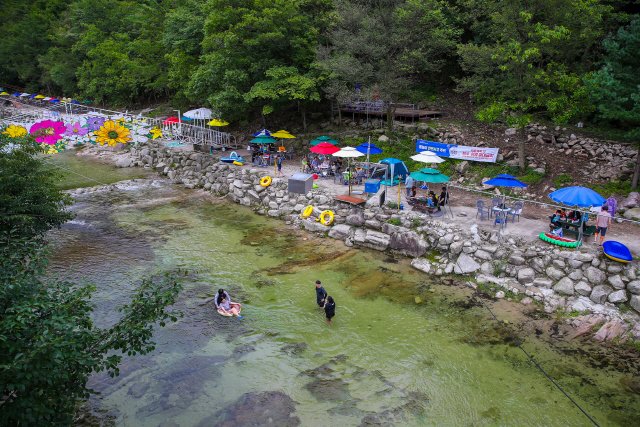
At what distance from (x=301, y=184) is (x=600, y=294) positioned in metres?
12.5

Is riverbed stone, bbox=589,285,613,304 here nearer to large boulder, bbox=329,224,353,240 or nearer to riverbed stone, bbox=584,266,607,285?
riverbed stone, bbox=584,266,607,285

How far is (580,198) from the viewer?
37.7ft

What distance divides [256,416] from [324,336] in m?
2.91

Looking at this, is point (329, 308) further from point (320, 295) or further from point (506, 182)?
point (506, 182)

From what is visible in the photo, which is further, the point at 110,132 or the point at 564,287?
the point at 110,132

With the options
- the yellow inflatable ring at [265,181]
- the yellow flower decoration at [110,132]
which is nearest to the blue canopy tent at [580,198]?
the yellow inflatable ring at [265,181]

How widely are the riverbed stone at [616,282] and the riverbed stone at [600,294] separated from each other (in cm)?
17

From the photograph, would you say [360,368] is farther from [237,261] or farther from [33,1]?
[33,1]

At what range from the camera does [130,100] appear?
47531 mm

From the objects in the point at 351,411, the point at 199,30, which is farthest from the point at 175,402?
the point at 199,30

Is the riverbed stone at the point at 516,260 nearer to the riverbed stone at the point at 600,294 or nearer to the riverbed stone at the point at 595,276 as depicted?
the riverbed stone at the point at 595,276

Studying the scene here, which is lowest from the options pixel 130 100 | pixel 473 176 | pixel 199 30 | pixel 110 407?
pixel 110 407

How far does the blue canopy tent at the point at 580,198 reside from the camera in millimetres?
11320

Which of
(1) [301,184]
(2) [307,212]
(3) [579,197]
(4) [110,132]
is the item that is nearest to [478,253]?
(3) [579,197]
